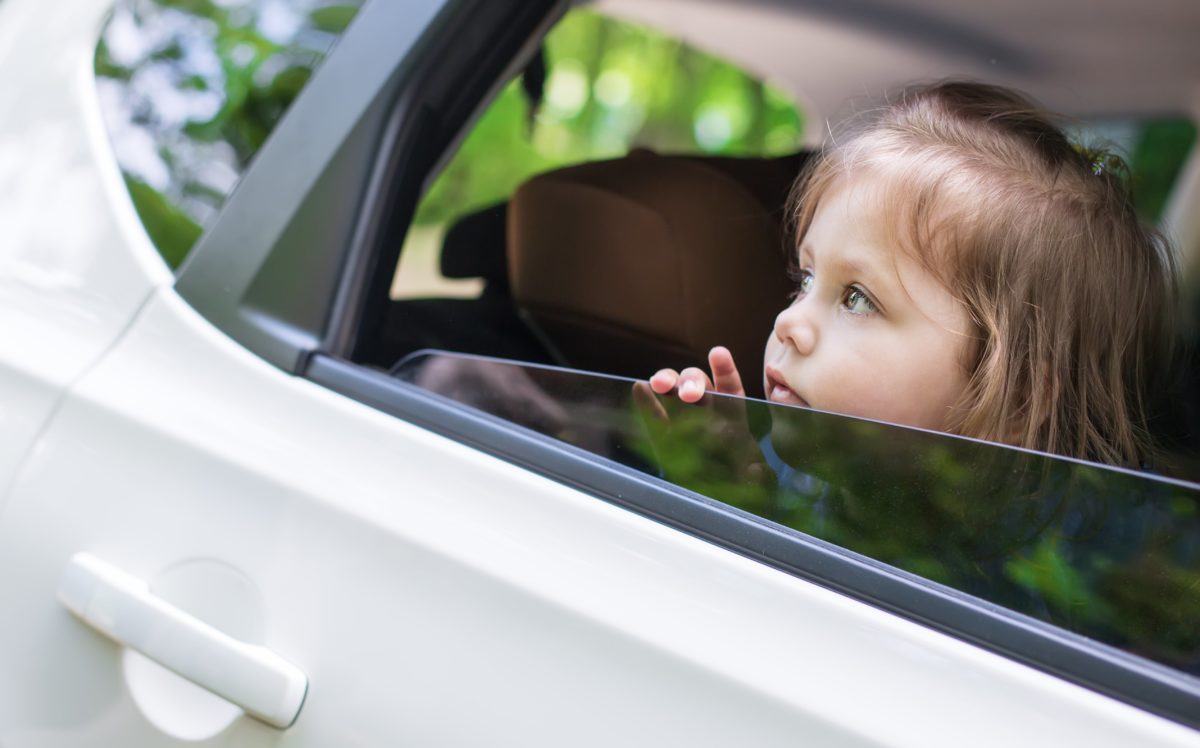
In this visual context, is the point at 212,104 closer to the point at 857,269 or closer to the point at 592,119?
the point at 857,269

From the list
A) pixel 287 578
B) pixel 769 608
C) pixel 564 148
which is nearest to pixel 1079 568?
pixel 769 608

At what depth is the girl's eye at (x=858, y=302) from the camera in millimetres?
1309

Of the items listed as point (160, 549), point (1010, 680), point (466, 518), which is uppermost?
point (1010, 680)

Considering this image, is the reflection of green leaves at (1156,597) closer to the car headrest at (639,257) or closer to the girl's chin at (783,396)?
the girl's chin at (783,396)

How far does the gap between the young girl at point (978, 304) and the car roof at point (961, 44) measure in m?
0.60

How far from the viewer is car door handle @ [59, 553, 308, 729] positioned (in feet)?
3.51

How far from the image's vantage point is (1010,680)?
0.88 m

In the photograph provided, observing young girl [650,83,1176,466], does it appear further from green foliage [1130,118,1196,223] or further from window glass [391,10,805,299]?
green foliage [1130,118,1196,223]

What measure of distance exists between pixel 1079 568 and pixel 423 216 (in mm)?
963

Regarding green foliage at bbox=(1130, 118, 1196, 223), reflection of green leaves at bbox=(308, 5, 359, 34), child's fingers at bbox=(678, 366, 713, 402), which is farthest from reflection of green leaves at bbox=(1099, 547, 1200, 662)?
green foliage at bbox=(1130, 118, 1196, 223)

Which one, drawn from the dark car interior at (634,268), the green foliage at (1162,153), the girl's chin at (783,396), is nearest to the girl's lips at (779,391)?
the girl's chin at (783,396)

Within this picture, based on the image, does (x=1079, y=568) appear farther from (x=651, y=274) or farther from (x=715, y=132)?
(x=715, y=132)

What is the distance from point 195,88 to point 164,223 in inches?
8.7

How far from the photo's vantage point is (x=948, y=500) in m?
0.98
